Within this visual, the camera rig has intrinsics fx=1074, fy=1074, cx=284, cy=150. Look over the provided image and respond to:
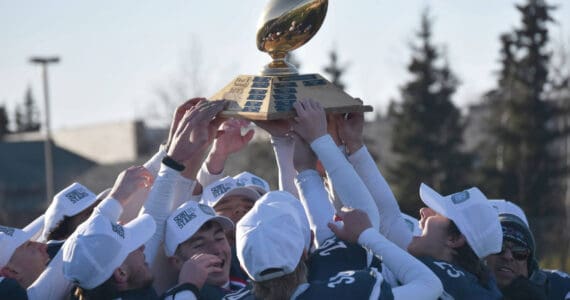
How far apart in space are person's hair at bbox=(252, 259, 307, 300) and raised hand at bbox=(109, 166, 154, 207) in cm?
146

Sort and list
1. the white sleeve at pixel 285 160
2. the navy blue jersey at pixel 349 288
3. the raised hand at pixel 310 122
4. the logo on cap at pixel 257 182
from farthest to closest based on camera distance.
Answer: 1. the logo on cap at pixel 257 182
2. the white sleeve at pixel 285 160
3. the raised hand at pixel 310 122
4. the navy blue jersey at pixel 349 288

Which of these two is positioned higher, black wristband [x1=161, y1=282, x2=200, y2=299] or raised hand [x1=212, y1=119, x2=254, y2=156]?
raised hand [x1=212, y1=119, x2=254, y2=156]

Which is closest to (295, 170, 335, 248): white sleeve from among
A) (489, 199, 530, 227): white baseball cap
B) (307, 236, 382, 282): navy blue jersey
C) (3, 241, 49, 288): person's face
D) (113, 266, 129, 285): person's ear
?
(307, 236, 382, 282): navy blue jersey

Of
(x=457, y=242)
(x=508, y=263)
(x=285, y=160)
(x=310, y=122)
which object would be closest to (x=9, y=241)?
(x=285, y=160)

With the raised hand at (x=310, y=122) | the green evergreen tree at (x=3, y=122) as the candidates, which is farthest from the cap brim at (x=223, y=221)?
the green evergreen tree at (x=3, y=122)

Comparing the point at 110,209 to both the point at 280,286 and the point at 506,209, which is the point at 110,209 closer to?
the point at 280,286

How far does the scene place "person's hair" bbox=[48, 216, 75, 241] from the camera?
6560 mm

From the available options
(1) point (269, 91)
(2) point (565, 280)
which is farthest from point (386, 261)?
(2) point (565, 280)

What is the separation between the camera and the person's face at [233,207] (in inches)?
262

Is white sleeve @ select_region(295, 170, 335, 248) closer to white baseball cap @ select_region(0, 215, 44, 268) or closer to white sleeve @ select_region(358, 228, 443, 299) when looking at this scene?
white sleeve @ select_region(358, 228, 443, 299)

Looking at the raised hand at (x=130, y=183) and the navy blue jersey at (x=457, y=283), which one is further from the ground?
the raised hand at (x=130, y=183)

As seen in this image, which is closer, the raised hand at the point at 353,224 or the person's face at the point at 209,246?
the raised hand at the point at 353,224

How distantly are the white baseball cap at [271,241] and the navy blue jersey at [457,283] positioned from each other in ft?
2.26

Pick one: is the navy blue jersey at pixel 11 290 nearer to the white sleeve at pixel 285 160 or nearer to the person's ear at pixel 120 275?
the person's ear at pixel 120 275
